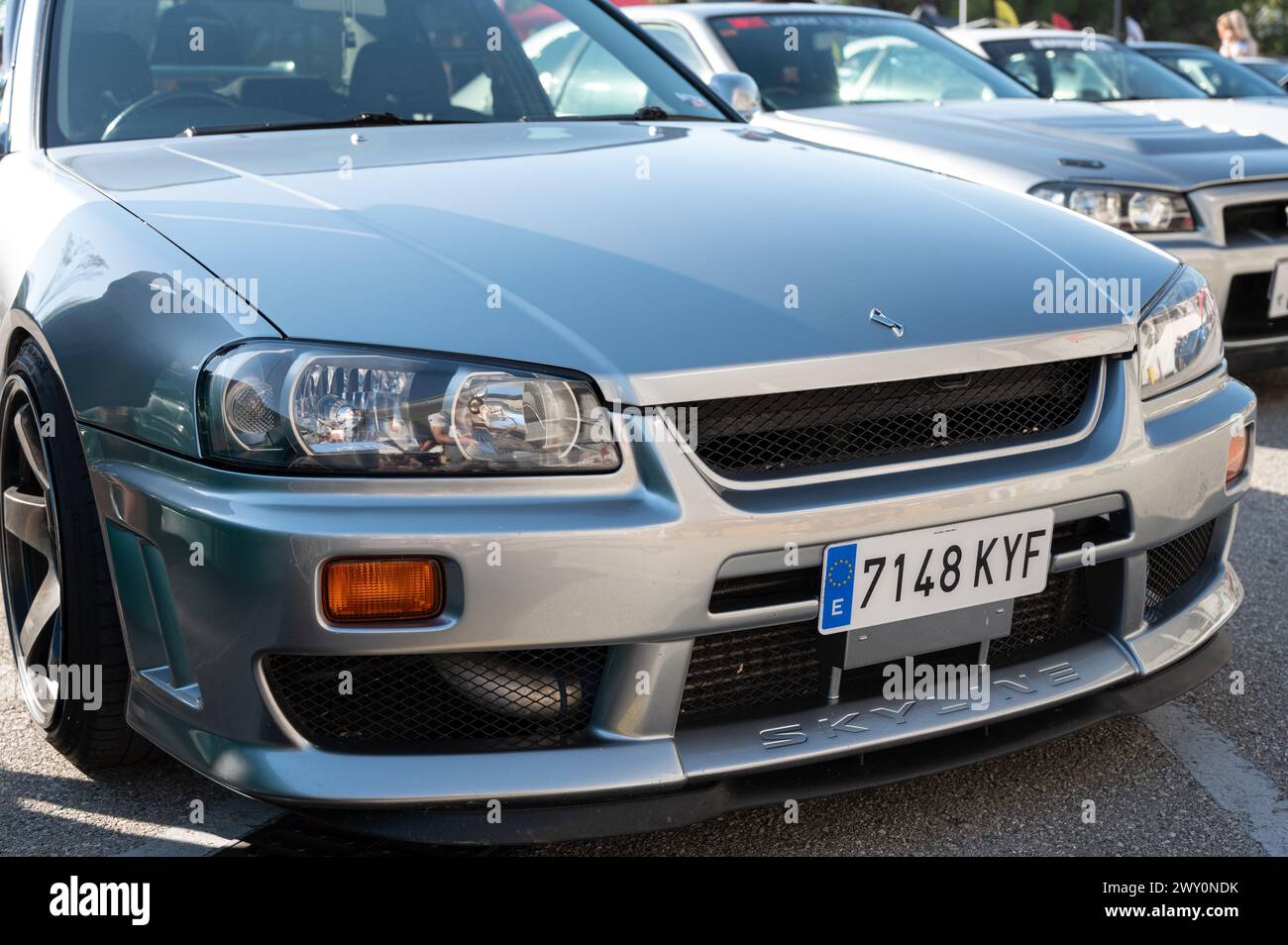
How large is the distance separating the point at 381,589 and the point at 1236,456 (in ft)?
5.10

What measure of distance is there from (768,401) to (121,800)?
1.33 metres

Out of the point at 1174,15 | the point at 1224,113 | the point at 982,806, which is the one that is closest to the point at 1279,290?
the point at 1224,113

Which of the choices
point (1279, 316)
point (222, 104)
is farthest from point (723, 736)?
point (1279, 316)

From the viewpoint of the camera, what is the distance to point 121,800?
245 cm

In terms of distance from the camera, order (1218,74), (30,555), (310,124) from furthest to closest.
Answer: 1. (1218,74)
2. (310,124)
3. (30,555)

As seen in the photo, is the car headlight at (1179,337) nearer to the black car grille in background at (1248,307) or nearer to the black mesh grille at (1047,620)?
the black mesh grille at (1047,620)

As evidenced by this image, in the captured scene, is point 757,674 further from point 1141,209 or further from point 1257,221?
point 1257,221

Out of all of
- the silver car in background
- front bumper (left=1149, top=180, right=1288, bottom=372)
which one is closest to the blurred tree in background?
the silver car in background

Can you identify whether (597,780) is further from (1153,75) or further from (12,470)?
(1153,75)

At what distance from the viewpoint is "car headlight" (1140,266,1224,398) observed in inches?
94.1

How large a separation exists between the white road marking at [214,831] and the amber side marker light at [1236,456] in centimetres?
173

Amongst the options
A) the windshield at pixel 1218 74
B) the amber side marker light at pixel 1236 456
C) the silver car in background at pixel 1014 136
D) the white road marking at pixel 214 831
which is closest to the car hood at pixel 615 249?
the amber side marker light at pixel 1236 456

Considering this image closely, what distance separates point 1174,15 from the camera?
1538 inches

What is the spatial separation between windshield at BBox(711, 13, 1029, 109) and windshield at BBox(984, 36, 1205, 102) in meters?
1.38
